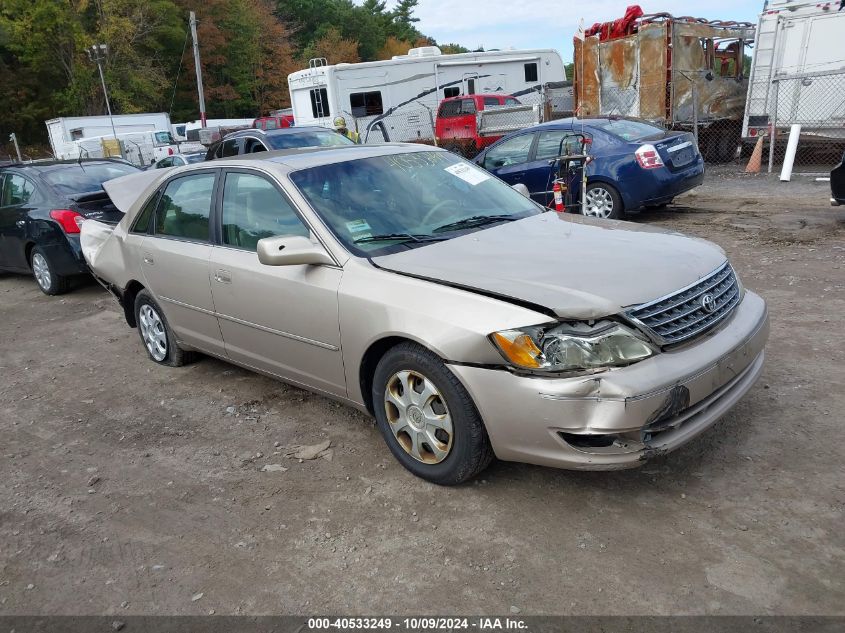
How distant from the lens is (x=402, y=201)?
3959mm

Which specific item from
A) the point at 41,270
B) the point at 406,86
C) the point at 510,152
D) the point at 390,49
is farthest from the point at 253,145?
the point at 390,49

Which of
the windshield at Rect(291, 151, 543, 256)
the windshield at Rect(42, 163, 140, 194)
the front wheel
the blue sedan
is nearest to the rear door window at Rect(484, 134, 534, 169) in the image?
the blue sedan

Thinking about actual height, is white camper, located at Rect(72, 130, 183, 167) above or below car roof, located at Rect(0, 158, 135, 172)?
below

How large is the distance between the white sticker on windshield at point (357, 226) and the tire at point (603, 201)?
6103 mm

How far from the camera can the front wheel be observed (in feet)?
30.2

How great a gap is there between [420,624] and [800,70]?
14.2 metres

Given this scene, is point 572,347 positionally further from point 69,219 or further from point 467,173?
point 69,219

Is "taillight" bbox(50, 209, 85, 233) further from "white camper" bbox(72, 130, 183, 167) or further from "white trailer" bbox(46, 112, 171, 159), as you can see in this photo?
"white trailer" bbox(46, 112, 171, 159)

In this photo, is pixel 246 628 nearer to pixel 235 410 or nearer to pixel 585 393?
pixel 585 393

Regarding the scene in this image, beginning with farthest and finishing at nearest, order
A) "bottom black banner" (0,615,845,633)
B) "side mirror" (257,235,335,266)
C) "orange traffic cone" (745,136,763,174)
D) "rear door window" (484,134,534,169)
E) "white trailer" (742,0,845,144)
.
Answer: "orange traffic cone" (745,136,763,174) < "white trailer" (742,0,845,144) < "rear door window" (484,134,534,169) < "side mirror" (257,235,335,266) < "bottom black banner" (0,615,845,633)

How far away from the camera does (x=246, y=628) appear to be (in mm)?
2545

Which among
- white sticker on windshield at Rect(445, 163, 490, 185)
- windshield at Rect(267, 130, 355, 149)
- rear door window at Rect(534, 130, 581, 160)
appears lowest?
rear door window at Rect(534, 130, 581, 160)

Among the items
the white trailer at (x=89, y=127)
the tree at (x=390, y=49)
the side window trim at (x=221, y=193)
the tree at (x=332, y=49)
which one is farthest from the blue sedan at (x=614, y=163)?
the tree at (x=390, y=49)

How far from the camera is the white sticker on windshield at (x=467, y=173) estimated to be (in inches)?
173
